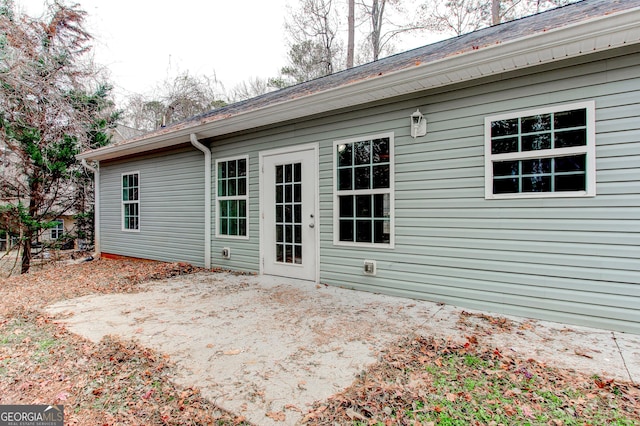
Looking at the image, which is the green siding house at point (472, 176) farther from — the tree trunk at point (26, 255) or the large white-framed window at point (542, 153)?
the tree trunk at point (26, 255)

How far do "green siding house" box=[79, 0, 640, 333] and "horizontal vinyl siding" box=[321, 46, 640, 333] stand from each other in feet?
0.04

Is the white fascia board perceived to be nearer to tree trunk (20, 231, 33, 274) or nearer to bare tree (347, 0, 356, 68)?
tree trunk (20, 231, 33, 274)

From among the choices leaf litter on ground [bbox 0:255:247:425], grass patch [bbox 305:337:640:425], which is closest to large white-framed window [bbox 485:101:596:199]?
grass patch [bbox 305:337:640:425]

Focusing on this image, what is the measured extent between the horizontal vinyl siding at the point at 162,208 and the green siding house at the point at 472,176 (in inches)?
33.0

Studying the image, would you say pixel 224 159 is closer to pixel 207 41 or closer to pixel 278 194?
pixel 278 194

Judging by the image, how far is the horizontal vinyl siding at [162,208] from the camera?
606 centimetres

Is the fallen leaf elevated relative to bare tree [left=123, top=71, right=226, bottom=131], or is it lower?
lower

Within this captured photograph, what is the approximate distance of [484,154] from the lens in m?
3.26

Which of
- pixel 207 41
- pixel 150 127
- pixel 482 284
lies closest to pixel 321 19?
pixel 207 41

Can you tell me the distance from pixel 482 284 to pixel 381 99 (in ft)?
7.84

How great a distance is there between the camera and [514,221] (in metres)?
3.13

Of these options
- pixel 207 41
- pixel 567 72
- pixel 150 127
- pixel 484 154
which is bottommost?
pixel 484 154

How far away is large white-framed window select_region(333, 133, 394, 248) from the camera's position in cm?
391

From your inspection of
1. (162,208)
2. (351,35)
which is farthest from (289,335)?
(351,35)
